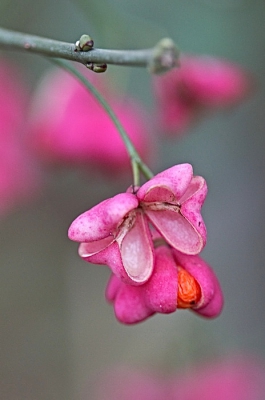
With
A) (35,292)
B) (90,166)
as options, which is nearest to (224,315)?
(35,292)

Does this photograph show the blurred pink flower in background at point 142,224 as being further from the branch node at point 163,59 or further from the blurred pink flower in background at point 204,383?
the blurred pink flower in background at point 204,383

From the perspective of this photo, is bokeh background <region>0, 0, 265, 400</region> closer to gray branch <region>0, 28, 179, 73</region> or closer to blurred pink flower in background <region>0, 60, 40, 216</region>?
blurred pink flower in background <region>0, 60, 40, 216</region>

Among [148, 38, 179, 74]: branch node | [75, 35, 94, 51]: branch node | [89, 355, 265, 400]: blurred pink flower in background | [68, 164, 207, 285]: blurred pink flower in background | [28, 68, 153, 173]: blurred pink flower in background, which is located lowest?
[89, 355, 265, 400]: blurred pink flower in background

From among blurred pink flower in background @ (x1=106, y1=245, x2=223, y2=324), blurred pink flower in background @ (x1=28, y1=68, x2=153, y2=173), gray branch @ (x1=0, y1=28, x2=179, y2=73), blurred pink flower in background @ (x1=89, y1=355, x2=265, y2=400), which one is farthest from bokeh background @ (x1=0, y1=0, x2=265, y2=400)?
gray branch @ (x1=0, y1=28, x2=179, y2=73)

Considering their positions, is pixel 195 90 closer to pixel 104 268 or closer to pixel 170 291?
pixel 170 291

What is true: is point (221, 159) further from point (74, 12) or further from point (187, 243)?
point (187, 243)

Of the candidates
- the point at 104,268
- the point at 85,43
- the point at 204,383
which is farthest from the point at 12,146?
the point at 104,268
